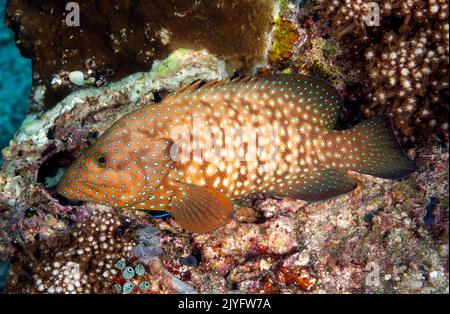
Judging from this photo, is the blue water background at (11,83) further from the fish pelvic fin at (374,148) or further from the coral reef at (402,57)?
the fish pelvic fin at (374,148)

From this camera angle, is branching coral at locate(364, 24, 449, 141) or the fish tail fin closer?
the fish tail fin

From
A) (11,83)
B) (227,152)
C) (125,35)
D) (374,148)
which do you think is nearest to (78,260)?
(227,152)

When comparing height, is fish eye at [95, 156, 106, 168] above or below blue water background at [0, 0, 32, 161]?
above

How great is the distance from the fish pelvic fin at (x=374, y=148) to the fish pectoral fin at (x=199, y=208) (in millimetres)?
1707

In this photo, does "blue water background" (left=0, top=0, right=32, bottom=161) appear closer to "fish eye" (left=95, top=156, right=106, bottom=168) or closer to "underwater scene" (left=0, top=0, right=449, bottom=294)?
"underwater scene" (left=0, top=0, right=449, bottom=294)

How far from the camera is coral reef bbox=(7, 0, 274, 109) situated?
5.17 metres

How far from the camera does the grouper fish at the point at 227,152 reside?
4070 millimetres

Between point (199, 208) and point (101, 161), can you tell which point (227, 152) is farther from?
point (101, 161)

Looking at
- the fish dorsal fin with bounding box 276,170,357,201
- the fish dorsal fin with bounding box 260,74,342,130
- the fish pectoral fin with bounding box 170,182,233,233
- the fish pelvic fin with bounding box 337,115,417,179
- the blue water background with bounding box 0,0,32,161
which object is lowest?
the blue water background with bounding box 0,0,32,161

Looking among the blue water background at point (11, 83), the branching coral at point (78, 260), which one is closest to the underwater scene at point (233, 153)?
the branching coral at point (78, 260)

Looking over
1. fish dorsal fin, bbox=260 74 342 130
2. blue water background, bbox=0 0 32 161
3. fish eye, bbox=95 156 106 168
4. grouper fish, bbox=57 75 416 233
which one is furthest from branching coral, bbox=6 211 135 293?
blue water background, bbox=0 0 32 161

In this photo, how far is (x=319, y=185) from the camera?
451 centimetres

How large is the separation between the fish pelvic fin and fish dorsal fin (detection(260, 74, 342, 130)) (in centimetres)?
32

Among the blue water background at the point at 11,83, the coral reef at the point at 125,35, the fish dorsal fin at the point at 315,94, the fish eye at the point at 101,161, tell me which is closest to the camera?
the fish eye at the point at 101,161
